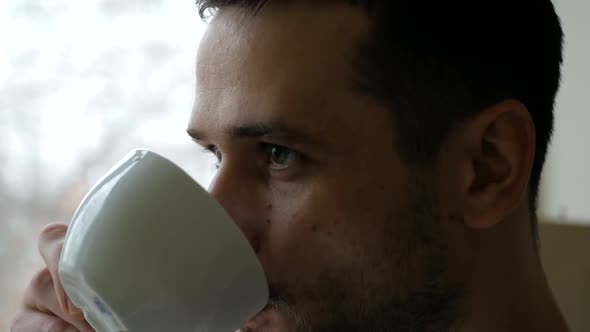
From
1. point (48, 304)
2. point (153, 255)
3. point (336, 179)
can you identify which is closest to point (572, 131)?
point (336, 179)

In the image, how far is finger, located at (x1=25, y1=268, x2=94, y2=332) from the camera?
1042mm

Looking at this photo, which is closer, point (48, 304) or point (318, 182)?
point (318, 182)

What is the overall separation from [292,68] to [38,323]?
0.52m

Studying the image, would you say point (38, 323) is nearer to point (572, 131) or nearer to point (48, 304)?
point (48, 304)

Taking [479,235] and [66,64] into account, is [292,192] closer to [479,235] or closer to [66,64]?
[479,235]

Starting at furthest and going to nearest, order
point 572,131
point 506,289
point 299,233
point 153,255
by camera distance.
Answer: point 572,131, point 506,289, point 299,233, point 153,255

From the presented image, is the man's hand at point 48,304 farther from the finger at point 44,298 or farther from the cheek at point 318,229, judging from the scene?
the cheek at point 318,229

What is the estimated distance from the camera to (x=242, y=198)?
887 millimetres

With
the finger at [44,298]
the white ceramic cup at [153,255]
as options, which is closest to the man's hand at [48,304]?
the finger at [44,298]

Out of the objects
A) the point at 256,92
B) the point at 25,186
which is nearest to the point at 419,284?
the point at 256,92

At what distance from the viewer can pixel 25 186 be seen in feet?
4.55

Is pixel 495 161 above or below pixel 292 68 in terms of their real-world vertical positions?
below

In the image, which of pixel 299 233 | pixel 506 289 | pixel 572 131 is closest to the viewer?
pixel 299 233

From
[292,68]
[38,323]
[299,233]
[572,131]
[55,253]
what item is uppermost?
[292,68]
